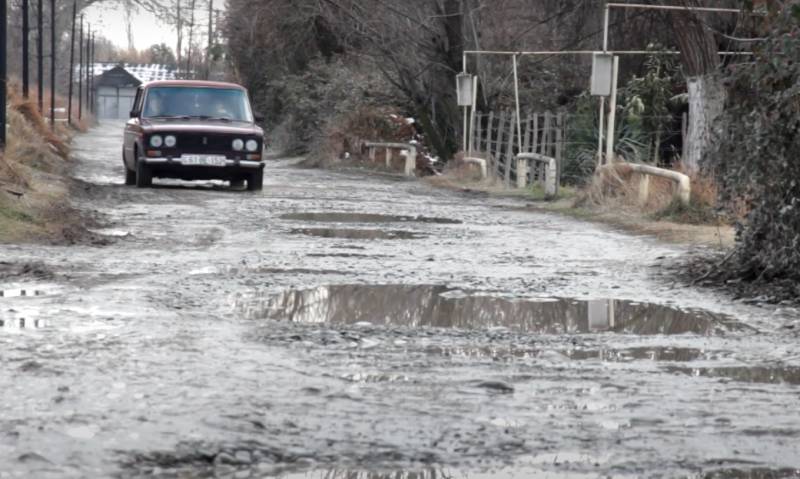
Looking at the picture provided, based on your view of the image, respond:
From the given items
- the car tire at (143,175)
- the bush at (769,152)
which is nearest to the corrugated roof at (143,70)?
the car tire at (143,175)

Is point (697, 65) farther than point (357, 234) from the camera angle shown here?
Yes

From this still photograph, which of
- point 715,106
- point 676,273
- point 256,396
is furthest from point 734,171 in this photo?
point 715,106

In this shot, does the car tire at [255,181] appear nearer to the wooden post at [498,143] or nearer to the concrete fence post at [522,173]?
the concrete fence post at [522,173]

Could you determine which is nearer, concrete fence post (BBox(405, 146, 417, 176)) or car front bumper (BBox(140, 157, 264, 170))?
car front bumper (BBox(140, 157, 264, 170))

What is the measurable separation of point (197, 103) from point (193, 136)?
1.58 meters

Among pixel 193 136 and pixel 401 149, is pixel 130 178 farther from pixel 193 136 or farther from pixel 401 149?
pixel 401 149

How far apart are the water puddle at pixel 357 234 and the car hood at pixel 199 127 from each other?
7.75m

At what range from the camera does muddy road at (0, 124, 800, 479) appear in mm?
4609

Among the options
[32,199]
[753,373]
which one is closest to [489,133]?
[32,199]

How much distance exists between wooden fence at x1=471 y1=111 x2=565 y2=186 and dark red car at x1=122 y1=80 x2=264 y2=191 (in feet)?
16.5

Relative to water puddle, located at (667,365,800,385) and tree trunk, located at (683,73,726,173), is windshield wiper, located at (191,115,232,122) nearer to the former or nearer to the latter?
tree trunk, located at (683,73,726,173)

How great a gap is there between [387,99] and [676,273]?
30115 mm

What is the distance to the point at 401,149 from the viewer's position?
36875mm

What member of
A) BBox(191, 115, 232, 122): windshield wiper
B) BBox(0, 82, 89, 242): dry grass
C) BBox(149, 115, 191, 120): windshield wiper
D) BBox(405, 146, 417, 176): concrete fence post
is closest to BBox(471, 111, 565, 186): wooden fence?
BBox(405, 146, 417, 176): concrete fence post
